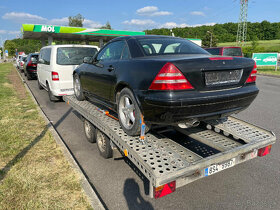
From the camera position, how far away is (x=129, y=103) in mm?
3209

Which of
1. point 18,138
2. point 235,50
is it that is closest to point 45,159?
point 18,138

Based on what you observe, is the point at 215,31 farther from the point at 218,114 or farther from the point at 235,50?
the point at 218,114

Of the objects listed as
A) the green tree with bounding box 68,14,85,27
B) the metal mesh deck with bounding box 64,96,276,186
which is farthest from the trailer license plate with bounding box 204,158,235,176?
the green tree with bounding box 68,14,85,27

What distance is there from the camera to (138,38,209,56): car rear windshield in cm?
333

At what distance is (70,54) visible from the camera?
7.40 meters

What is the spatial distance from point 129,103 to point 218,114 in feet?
4.00

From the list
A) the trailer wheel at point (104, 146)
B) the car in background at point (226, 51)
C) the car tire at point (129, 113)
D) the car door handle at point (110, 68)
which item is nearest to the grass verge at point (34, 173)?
the trailer wheel at point (104, 146)

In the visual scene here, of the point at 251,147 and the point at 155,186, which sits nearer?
the point at 155,186

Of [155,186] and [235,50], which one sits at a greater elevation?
[235,50]

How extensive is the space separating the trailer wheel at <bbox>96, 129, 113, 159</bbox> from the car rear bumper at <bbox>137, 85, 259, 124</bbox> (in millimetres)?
1129

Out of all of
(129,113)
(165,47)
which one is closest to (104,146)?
(129,113)

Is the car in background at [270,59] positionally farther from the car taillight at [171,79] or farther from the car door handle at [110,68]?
the car taillight at [171,79]

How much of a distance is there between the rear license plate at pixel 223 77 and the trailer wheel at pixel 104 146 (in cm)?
186

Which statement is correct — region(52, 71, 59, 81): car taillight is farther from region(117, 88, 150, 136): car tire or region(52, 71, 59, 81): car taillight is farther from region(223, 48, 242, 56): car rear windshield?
region(223, 48, 242, 56): car rear windshield
